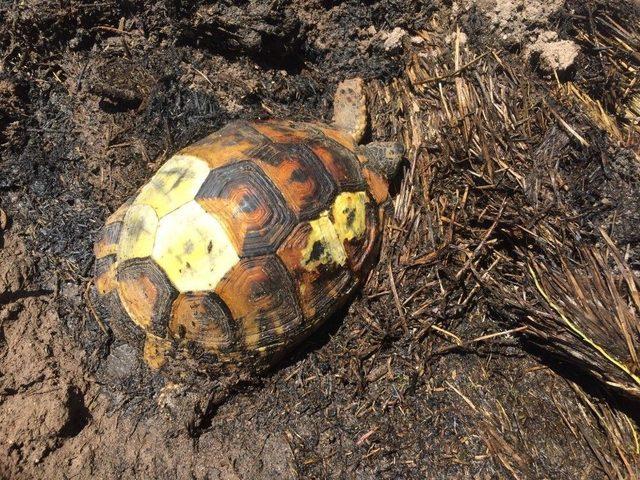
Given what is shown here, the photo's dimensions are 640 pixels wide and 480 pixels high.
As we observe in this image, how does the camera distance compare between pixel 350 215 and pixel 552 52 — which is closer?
pixel 350 215

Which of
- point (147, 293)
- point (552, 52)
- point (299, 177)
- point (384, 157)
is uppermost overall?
point (552, 52)

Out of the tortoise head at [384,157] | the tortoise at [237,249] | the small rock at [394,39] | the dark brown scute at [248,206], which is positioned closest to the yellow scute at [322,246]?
the tortoise at [237,249]

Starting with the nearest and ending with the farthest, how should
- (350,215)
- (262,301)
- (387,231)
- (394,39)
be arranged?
(262,301) → (350,215) → (387,231) → (394,39)

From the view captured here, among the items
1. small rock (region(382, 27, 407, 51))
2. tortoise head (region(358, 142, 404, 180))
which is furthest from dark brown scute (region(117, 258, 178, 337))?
small rock (region(382, 27, 407, 51))

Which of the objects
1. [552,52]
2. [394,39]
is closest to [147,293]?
[394,39]

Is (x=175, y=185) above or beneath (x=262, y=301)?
above

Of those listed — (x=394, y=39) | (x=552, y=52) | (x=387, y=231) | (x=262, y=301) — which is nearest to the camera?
(x=262, y=301)

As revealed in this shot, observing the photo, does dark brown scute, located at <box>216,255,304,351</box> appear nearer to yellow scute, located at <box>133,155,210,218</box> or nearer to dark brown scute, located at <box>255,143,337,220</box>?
dark brown scute, located at <box>255,143,337,220</box>

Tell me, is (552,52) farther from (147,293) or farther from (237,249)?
(147,293)
